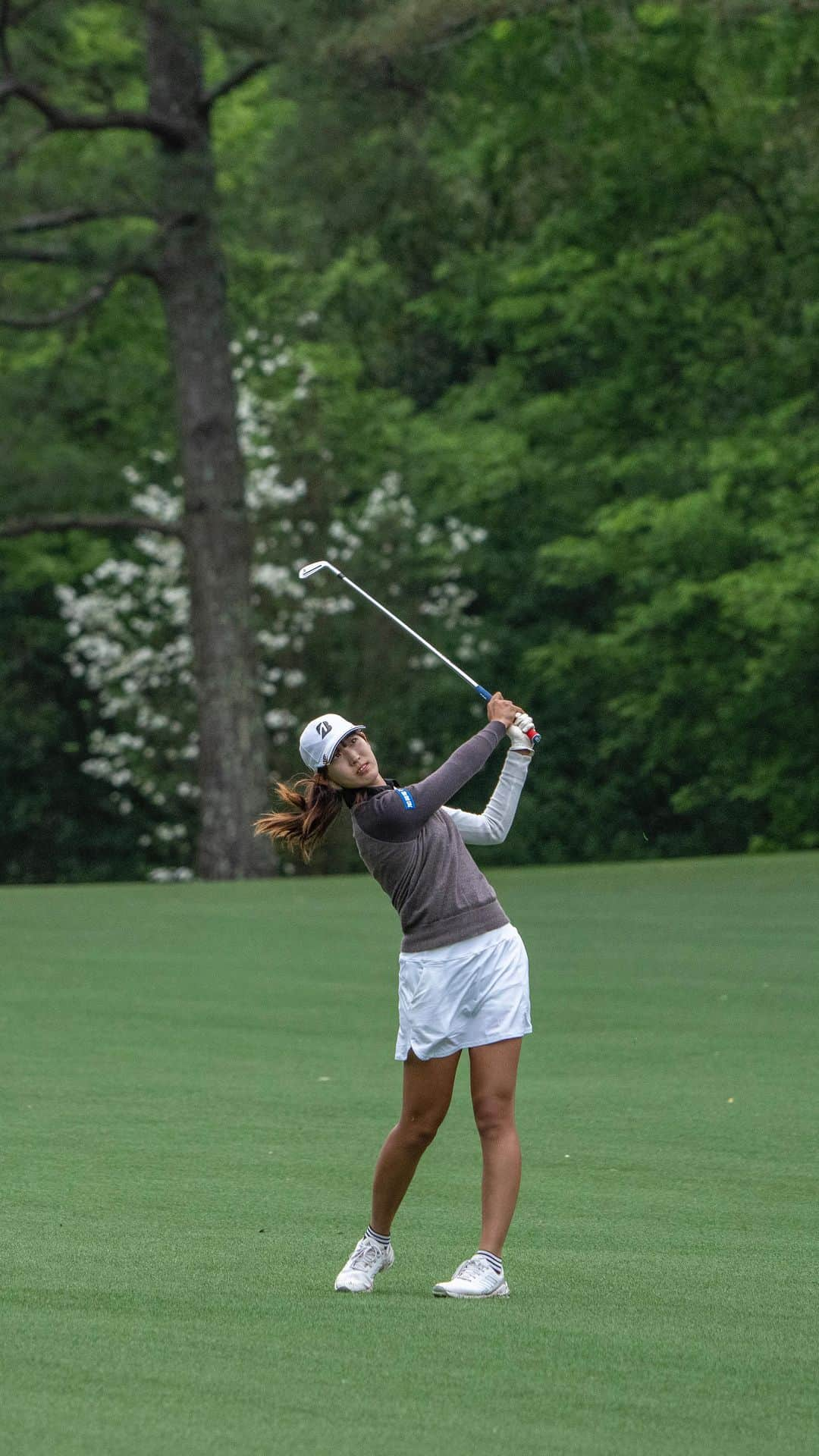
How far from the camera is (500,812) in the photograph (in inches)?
234

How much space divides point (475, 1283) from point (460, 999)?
740 mm

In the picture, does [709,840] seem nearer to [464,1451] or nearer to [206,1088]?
[206,1088]

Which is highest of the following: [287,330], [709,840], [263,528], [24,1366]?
[287,330]

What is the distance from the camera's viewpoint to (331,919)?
17.6 meters

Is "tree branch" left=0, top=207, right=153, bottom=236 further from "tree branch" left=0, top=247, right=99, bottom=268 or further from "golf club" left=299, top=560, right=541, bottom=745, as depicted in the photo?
"golf club" left=299, top=560, right=541, bottom=745

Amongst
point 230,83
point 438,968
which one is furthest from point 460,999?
point 230,83

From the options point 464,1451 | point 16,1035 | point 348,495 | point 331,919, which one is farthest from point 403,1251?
point 348,495

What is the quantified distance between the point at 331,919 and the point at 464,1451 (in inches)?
529

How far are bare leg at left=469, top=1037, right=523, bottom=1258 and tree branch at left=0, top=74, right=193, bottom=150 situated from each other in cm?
1895

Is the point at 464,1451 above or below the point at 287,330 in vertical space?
below

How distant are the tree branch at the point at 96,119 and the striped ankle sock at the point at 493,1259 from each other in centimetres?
1922

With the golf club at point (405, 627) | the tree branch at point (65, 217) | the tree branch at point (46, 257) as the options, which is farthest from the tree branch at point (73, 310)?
the golf club at point (405, 627)

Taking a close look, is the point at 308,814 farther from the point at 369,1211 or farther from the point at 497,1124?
the point at 369,1211

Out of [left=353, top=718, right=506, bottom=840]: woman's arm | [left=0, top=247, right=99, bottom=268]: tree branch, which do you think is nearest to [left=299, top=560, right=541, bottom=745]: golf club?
[left=353, top=718, right=506, bottom=840]: woman's arm
